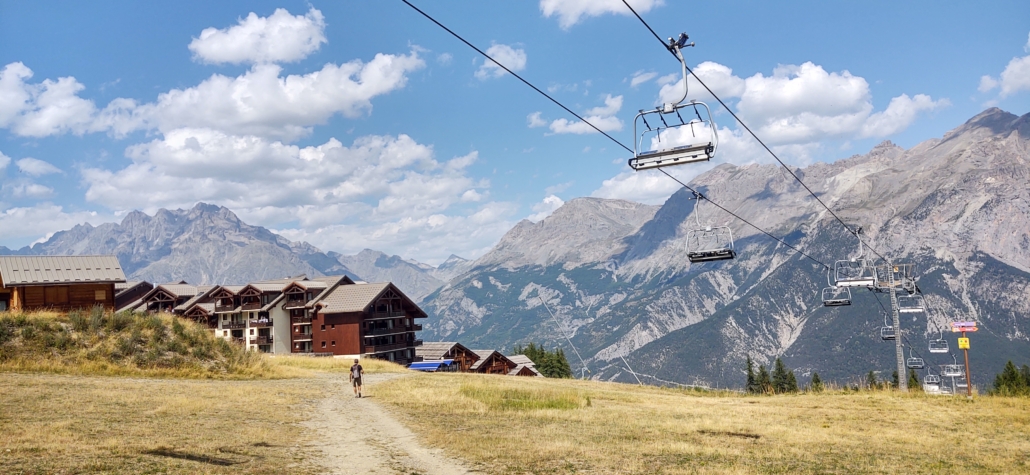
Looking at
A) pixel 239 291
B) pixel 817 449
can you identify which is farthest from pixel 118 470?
pixel 239 291

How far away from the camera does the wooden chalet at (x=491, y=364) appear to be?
120m

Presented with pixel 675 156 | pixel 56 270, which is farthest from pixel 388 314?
pixel 675 156

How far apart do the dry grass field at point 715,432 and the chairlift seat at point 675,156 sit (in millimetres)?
9683

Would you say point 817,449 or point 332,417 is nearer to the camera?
point 817,449

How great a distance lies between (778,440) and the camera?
85.3 ft

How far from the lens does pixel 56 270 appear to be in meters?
58.4

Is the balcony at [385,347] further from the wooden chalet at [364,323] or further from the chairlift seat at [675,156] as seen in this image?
the chairlift seat at [675,156]

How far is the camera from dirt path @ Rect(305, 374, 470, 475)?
1903 centimetres

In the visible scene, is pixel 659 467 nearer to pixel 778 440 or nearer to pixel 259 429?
pixel 778 440

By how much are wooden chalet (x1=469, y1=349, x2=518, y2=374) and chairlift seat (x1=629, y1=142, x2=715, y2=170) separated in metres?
99.4

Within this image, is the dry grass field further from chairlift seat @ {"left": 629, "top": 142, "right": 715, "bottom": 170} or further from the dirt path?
chairlift seat @ {"left": 629, "top": 142, "right": 715, "bottom": 170}

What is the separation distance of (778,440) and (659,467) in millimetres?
8767

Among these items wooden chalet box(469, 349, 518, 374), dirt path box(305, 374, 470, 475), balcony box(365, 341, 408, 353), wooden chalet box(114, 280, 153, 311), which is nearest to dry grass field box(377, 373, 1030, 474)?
dirt path box(305, 374, 470, 475)

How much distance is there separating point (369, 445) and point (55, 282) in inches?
1924
